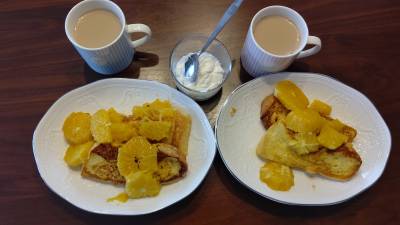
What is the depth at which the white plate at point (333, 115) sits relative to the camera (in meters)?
1.04

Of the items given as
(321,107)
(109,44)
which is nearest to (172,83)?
(109,44)

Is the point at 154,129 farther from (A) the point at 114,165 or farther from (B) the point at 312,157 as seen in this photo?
(B) the point at 312,157

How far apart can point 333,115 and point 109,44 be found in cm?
73

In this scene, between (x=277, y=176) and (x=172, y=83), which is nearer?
(x=277, y=176)

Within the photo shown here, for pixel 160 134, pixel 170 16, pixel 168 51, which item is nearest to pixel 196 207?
pixel 160 134

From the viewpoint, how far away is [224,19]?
1062 mm

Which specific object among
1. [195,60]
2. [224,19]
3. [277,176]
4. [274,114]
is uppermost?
[224,19]

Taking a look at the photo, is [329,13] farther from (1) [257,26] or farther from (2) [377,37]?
(1) [257,26]

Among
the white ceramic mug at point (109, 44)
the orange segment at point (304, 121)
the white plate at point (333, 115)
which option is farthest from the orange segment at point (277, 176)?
the white ceramic mug at point (109, 44)

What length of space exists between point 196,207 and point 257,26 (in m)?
0.58

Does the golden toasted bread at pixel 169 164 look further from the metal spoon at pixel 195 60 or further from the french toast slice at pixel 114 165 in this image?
the metal spoon at pixel 195 60

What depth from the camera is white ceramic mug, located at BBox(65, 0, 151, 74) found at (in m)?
1.03

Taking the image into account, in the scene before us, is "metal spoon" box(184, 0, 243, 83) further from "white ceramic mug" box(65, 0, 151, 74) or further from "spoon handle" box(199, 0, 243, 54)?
"white ceramic mug" box(65, 0, 151, 74)

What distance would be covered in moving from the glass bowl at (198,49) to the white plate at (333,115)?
2.9 inches
